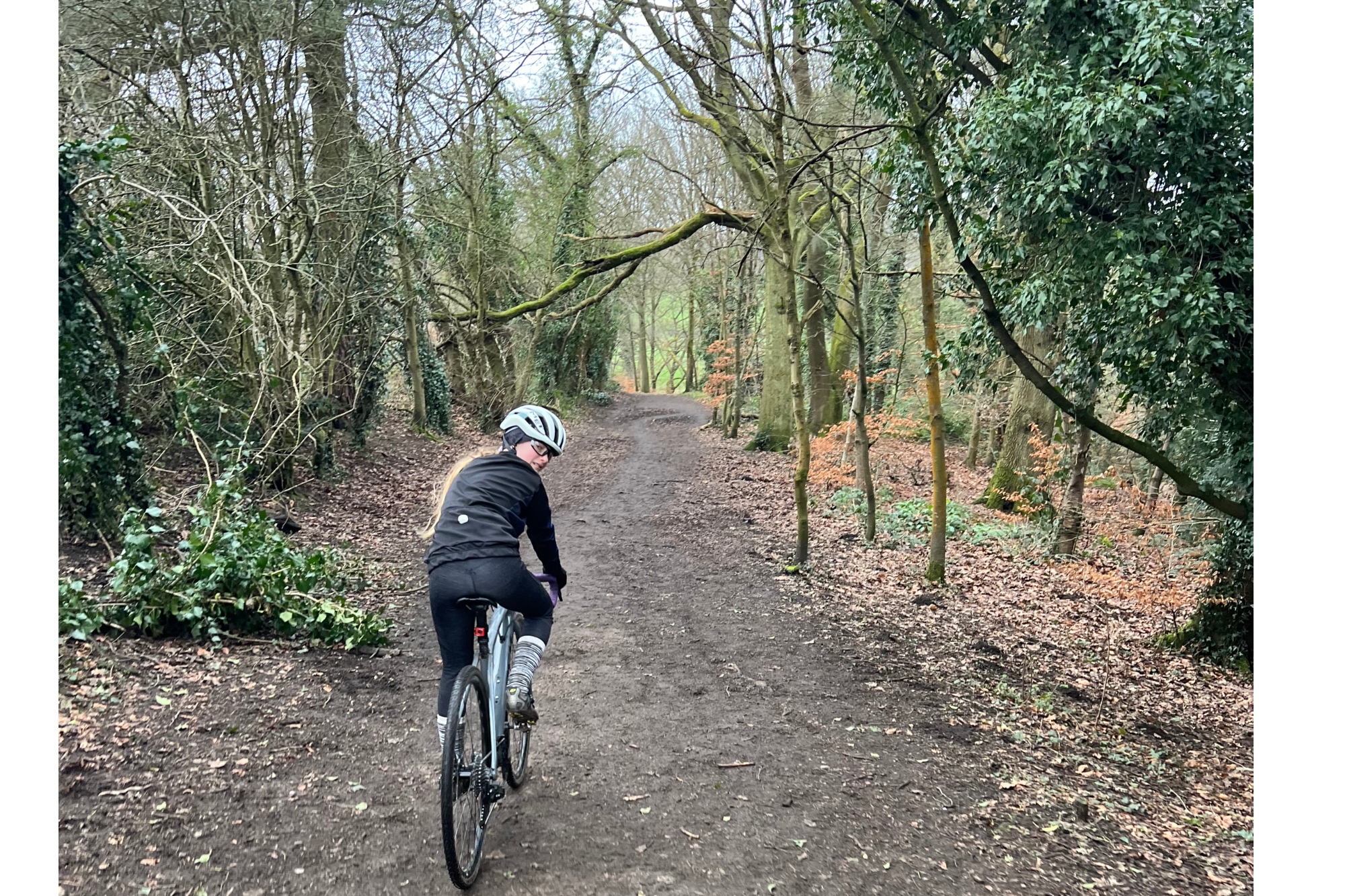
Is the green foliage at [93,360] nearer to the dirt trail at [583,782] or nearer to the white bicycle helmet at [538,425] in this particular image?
the dirt trail at [583,782]

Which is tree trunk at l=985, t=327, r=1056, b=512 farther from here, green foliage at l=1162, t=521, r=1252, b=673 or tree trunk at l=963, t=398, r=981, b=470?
tree trunk at l=963, t=398, r=981, b=470

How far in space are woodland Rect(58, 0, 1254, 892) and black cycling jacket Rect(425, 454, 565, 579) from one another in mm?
3081

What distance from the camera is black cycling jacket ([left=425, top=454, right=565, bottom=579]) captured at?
3.47m

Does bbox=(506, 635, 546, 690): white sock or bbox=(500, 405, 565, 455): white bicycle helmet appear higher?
bbox=(500, 405, 565, 455): white bicycle helmet

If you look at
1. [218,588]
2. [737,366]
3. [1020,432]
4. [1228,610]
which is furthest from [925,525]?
[218,588]

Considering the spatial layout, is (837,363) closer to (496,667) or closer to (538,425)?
(538,425)

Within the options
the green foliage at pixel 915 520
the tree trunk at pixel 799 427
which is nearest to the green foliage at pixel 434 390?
the green foliage at pixel 915 520

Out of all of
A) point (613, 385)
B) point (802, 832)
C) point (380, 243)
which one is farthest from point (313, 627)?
point (613, 385)

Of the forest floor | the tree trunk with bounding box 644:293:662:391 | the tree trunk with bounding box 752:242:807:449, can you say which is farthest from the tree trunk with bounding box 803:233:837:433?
the tree trunk with bounding box 644:293:662:391

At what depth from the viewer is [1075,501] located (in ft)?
37.5

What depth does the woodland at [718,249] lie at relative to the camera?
217 inches

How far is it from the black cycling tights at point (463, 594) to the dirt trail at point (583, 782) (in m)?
0.87

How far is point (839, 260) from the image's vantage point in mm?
20438

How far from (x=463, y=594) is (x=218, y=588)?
352 cm
